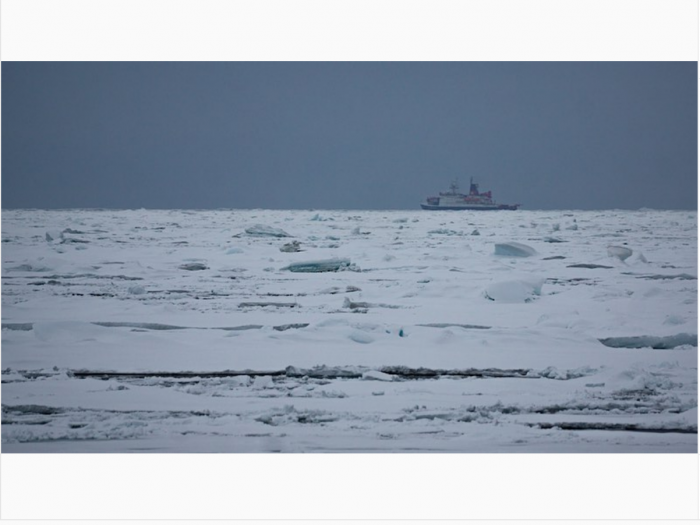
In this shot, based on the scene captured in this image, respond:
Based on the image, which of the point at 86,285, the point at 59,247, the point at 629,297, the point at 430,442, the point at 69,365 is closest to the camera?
the point at 430,442

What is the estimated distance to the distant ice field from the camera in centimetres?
183

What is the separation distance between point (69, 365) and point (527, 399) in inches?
65.2

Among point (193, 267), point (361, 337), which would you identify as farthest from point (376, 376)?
point (193, 267)

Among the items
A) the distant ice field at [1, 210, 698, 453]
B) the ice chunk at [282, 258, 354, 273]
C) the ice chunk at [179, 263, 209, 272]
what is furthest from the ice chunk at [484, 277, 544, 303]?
the ice chunk at [179, 263, 209, 272]

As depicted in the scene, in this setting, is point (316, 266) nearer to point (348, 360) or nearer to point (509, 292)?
point (509, 292)

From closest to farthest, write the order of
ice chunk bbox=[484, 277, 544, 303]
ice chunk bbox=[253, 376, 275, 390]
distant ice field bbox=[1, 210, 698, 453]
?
distant ice field bbox=[1, 210, 698, 453] < ice chunk bbox=[253, 376, 275, 390] < ice chunk bbox=[484, 277, 544, 303]

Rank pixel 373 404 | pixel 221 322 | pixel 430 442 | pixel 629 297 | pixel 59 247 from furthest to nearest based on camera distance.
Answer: pixel 59 247 → pixel 629 297 → pixel 221 322 → pixel 373 404 → pixel 430 442

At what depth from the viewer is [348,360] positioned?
7.81ft

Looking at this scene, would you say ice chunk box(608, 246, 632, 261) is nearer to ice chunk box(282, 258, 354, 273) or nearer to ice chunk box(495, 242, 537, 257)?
ice chunk box(495, 242, 537, 257)

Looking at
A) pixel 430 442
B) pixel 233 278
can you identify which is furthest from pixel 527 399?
pixel 233 278

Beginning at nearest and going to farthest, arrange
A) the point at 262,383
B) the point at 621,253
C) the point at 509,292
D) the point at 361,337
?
the point at 262,383 → the point at 361,337 → the point at 509,292 → the point at 621,253

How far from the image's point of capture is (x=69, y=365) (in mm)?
2299

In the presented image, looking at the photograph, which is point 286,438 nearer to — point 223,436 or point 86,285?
point 223,436

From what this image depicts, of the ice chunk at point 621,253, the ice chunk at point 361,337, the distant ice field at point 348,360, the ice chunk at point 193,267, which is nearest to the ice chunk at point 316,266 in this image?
the distant ice field at point 348,360
